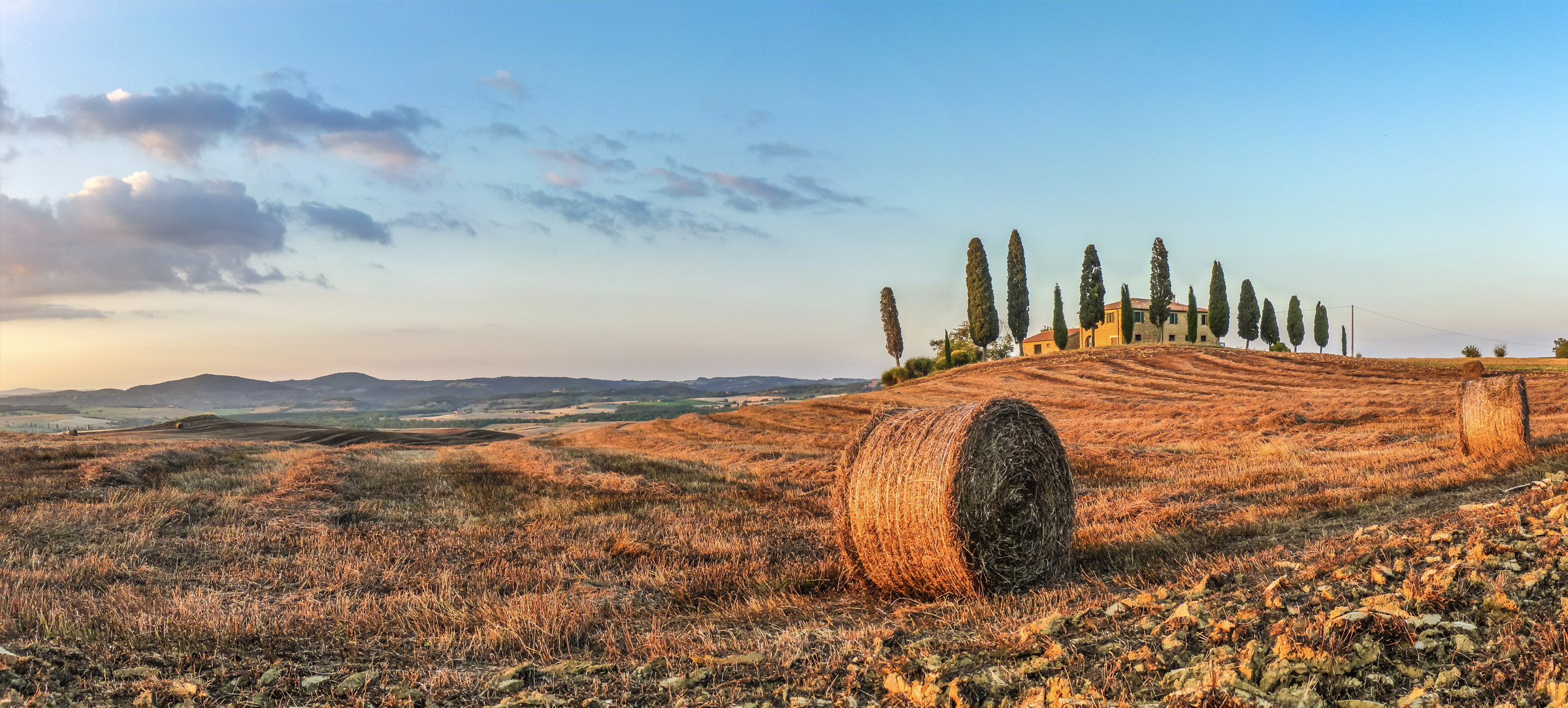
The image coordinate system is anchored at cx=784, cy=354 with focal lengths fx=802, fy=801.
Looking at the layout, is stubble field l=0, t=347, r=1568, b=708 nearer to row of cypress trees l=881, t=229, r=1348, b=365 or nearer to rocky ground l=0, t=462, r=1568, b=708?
rocky ground l=0, t=462, r=1568, b=708

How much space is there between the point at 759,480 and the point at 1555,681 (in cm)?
1303

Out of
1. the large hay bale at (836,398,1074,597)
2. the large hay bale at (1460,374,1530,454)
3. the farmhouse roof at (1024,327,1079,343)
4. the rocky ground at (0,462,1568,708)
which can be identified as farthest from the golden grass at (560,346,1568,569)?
the farmhouse roof at (1024,327,1079,343)

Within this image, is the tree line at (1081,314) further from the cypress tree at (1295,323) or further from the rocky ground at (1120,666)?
the rocky ground at (1120,666)

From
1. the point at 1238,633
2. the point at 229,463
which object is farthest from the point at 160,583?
Result: the point at 229,463

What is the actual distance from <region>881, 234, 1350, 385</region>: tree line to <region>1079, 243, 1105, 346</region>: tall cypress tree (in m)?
0.06

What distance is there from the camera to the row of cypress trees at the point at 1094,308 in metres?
65.0

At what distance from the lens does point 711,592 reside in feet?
23.4

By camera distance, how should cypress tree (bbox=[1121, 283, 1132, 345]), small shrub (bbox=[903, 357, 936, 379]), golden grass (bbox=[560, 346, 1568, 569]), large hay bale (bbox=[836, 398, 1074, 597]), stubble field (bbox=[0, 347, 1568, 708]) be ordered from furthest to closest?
cypress tree (bbox=[1121, 283, 1132, 345]), small shrub (bbox=[903, 357, 936, 379]), golden grass (bbox=[560, 346, 1568, 569]), large hay bale (bbox=[836, 398, 1074, 597]), stubble field (bbox=[0, 347, 1568, 708])

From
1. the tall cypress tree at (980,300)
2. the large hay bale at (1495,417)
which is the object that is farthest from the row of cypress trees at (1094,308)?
the large hay bale at (1495,417)

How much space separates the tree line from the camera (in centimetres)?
6462

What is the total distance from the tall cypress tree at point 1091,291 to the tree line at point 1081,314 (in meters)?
0.06

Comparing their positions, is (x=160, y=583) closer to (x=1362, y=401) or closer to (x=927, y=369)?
(x=1362, y=401)

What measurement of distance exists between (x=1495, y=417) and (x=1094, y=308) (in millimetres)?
56116

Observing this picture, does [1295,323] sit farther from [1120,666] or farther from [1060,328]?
[1120,666]
